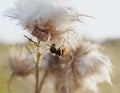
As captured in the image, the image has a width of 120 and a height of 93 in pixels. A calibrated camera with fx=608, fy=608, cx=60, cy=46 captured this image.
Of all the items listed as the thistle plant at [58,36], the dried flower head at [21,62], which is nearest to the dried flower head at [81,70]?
the thistle plant at [58,36]

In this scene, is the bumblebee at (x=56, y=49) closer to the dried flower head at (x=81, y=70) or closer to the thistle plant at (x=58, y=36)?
the thistle plant at (x=58, y=36)

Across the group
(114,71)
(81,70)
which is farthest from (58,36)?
(114,71)

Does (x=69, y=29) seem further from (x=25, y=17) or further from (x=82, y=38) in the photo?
(x=82, y=38)

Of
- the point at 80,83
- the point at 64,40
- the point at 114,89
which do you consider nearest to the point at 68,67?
→ the point at 80,83

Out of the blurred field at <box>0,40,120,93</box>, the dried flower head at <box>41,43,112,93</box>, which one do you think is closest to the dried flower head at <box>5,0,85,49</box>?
the dried flower head at <box>41,43,112,93</box>

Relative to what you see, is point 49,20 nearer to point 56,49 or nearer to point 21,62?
point 56,49

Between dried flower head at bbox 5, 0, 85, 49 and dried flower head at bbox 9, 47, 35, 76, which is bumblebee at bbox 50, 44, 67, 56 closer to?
dried flower head at bbox 5, 0, 85, 49

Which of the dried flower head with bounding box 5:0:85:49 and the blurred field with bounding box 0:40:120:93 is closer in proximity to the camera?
the dried flower head with bounding box 5:0:85:49
